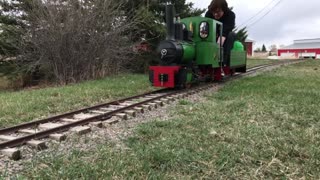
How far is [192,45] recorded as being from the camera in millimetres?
12625

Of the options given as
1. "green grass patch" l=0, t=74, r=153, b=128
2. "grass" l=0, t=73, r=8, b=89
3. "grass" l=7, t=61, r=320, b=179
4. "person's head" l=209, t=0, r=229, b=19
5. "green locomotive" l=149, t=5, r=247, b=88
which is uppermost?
"person's head" l=209, t=0, r=229, b=19

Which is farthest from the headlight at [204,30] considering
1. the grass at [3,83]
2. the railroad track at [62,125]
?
the grass at [3,83]

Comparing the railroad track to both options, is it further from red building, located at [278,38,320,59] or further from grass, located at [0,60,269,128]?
red building, located at [278,38,320,59]

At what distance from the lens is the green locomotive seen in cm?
1145

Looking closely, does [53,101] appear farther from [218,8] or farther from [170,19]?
[218,8]

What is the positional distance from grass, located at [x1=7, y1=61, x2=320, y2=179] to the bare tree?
32.7ft

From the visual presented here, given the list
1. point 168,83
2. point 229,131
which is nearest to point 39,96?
point 168,83

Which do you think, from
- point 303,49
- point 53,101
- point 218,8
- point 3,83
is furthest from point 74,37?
point 303,49

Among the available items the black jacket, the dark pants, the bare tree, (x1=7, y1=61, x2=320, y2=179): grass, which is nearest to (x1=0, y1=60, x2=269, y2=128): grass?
(x1=7, y1=61, x2=320, y2=179): grass

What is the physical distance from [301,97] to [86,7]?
10.5 metres

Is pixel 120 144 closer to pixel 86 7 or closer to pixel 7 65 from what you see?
pixel 86 7

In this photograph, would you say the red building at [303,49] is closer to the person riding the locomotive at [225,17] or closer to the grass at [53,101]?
the person riding the locomotive at [225,17]

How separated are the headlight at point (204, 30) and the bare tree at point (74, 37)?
563 cm

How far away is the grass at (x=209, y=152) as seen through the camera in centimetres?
399
